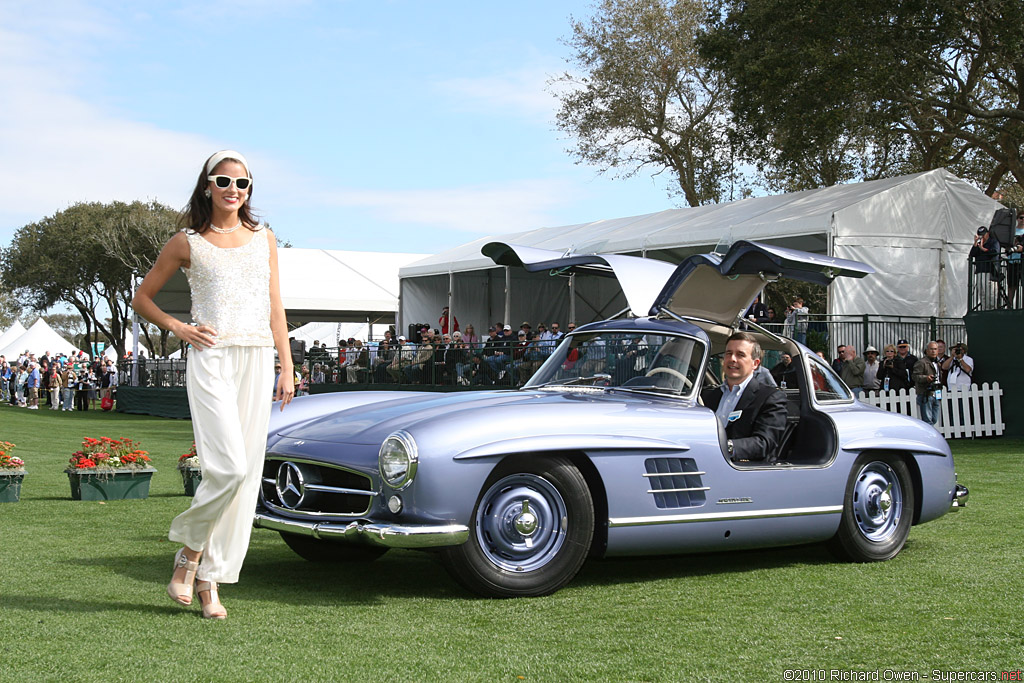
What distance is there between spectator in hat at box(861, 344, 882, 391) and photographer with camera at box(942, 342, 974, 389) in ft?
3.83

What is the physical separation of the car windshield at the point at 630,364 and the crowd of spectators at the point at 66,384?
→ 114 ft

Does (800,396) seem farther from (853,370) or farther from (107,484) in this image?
(853,370)

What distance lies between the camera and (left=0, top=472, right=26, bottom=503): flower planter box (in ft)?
32.4

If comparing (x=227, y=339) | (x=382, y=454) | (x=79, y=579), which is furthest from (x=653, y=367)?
(x=79, y=579)

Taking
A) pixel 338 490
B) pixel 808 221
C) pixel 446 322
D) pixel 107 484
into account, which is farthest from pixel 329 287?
pixel 338 490

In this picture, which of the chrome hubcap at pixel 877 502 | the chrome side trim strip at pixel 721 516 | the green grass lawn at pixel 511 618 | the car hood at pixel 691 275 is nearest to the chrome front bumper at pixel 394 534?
the green grass lawn at pixel 511 618

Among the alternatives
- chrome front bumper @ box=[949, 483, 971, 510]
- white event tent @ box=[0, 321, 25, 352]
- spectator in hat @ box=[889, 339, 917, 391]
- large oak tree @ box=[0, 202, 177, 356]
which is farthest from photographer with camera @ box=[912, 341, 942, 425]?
white event tent @ box=[0, 321, 25, 352]

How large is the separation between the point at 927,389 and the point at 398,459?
46.7 feet

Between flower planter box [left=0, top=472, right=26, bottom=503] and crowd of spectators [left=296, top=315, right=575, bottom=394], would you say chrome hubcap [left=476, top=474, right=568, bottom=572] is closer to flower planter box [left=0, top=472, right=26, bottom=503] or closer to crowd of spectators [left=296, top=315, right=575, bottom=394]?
flower planter box [left=0, top=472, right=26, bottom=503]

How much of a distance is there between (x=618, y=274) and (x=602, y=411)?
1771mm

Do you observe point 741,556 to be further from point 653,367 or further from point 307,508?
point 307,508

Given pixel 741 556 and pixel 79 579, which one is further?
pixel 741 556

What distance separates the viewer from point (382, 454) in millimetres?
5469

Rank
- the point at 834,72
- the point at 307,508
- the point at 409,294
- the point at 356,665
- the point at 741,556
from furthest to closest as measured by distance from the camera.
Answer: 1. the point at 409,294
2. the point at 834,72
3. the point at 741,556
4. the point at 307,508
5. the point at 356,665
